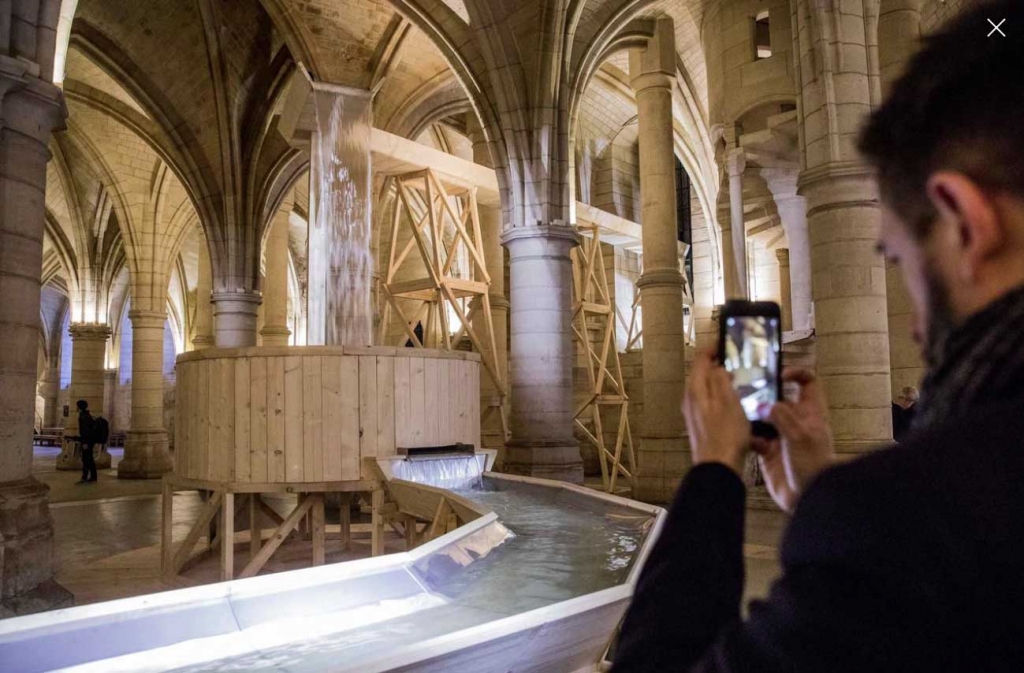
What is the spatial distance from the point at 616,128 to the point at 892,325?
12.1 meters

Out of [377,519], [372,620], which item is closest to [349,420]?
[377,519]

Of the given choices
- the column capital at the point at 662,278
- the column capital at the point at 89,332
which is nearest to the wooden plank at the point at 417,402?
the column capital at the point at 662,278

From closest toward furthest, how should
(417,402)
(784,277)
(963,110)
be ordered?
(963,110) < (417,402) < (784,277)

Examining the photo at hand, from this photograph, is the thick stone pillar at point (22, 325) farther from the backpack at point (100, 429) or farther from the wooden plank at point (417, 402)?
the backpack at point (100, 429)

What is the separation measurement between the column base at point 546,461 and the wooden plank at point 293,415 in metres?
3.93

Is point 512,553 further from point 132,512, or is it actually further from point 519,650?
point 132,512

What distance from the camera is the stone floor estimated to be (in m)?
6.83

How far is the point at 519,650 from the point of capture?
103 inches

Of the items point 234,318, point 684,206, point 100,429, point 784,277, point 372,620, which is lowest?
point 372,620

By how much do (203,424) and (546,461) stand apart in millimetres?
4452

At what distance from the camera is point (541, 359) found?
32.4 ft

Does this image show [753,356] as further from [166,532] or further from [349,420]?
[166,532]

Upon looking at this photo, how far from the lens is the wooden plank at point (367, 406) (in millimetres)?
6477

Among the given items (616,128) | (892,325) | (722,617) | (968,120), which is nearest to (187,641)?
(722,617)
